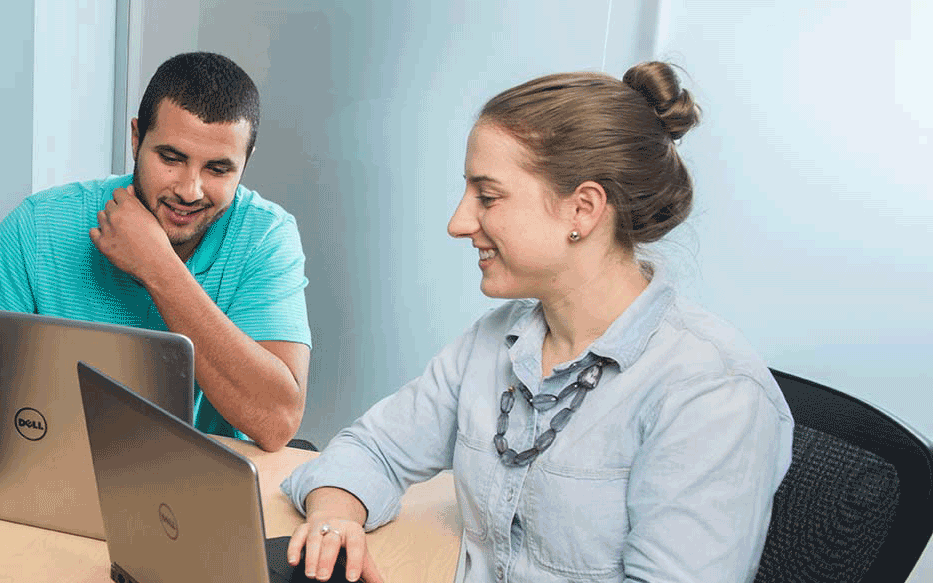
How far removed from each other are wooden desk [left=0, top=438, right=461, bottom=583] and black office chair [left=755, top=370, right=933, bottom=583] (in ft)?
1.31

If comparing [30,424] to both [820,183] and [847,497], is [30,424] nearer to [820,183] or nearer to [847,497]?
[847,497]

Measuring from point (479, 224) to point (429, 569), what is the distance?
43 cm

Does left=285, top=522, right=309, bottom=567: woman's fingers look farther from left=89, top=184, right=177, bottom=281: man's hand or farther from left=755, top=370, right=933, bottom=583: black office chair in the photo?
left=89, top=184, right=177, bottom=281: man's hand

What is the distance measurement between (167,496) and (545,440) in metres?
0.46

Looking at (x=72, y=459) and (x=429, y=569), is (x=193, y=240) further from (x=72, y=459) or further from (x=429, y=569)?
(x=429, y=569)

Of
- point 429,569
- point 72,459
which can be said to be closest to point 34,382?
point 72,459

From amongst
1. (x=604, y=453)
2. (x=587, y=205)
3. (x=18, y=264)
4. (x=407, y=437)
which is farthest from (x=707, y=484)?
(x=18, y=264)

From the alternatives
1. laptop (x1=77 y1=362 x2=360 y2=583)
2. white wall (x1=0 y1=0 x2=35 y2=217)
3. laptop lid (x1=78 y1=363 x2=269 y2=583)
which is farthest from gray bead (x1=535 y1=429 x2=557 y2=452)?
white wall (x1=0 y1=0 x2=35 y2=217)

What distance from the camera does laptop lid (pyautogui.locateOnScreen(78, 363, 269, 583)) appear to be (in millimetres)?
796

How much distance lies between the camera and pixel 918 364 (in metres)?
2.23

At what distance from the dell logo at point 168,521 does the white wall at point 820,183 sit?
1.61 m

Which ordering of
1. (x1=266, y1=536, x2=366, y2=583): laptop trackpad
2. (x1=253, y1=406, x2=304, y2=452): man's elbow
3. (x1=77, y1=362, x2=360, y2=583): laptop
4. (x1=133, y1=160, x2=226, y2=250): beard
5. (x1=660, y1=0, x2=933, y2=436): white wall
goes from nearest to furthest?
(x1=77, y1=362, x2=360, y2=583): laptop → (x1=266, y1=536, x2=366, y2=583): laptop trackpad → (x1=253, y1=406, x2=304, y2=452): man's elbow → (x1=133, y1=160, x2=226, y2=250): beard → (x1=660, y1=0, x2=933, y2=436): white wall

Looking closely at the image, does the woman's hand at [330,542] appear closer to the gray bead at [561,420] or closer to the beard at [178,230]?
the gray bead at [561,420]

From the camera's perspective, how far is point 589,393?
→ 3.83ft
